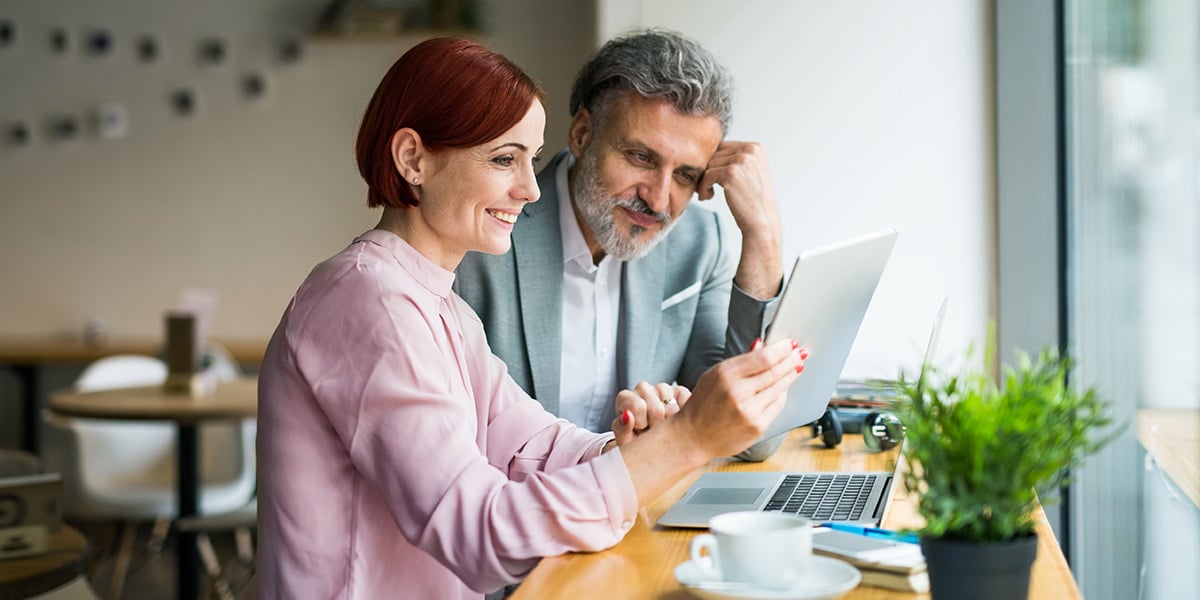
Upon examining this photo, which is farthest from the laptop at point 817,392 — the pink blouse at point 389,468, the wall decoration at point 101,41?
the wall decoration at point 101,41

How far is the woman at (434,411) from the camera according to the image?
1.20m

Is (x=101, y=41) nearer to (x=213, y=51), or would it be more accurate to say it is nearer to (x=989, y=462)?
(x=213, y=51)

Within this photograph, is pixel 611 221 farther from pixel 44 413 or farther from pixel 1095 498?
pixel 44 413

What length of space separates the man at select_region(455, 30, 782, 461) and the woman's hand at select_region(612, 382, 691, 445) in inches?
16.6

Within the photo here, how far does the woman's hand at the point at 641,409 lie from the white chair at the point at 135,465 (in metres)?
2.61

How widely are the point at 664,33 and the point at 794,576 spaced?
4.01 feet

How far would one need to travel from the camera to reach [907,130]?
274cm

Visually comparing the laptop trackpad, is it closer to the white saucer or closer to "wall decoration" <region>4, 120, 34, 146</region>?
the white saucer

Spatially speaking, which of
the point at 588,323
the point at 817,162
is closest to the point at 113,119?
the point at 817,162

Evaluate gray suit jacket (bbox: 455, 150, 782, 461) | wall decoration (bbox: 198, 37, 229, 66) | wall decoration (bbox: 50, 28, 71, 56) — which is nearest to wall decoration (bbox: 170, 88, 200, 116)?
wall decoration (bbox: 198, 37, 229, 66)

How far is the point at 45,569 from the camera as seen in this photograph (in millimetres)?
2180


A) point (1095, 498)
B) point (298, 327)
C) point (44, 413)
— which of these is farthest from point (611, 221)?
point (44, 413)

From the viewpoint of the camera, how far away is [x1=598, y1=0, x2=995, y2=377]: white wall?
272cm

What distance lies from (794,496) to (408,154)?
2.12 ft
